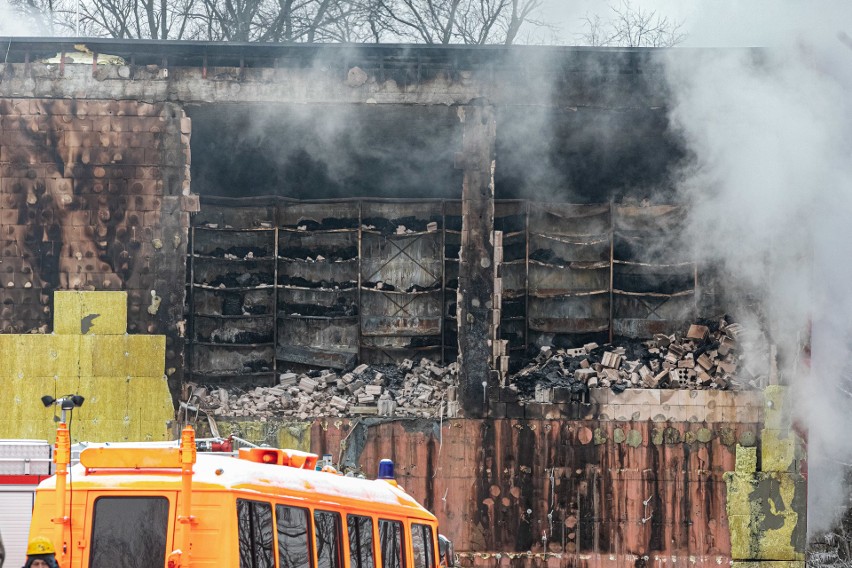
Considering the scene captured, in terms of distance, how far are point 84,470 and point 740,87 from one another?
517 inches

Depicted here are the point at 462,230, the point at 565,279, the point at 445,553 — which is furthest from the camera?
the point at 565,279

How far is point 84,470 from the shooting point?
21.2 ft

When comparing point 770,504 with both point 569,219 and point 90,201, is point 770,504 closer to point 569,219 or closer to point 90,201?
point 569,219

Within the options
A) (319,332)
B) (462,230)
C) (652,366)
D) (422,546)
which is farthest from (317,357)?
(422,546)

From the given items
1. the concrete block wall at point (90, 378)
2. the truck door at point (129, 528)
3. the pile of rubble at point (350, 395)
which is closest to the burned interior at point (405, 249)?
the pile of rubble at point (350, 395)

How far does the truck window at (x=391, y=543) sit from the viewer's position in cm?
759

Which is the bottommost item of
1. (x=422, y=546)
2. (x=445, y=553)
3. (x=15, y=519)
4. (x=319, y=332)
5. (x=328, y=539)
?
(x=445, y=553)

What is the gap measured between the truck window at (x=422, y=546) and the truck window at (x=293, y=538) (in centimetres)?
133

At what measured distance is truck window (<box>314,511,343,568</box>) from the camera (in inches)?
271

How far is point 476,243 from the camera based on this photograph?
16953mm

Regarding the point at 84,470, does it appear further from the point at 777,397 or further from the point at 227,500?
the point at 777,397

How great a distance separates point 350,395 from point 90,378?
3.65m

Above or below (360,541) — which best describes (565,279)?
above

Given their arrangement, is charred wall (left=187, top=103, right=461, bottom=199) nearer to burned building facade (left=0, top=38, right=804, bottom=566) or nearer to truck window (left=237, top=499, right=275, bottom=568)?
burned building facade (left=0, top=38, right=804, bottom=566)
